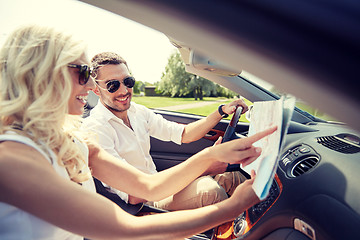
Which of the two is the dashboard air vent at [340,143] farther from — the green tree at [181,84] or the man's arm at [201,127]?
the green tree at [181,84]

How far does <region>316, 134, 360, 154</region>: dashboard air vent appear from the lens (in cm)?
135

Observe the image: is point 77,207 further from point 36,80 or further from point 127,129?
point 127,129

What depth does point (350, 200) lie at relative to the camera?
0.98 metres

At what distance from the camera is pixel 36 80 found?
3.41 feet

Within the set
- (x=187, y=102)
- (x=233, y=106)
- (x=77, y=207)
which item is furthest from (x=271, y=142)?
(x=187, y=102)

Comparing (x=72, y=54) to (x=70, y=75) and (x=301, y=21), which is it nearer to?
(x=70, y=75)

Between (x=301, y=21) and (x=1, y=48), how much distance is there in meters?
1.10

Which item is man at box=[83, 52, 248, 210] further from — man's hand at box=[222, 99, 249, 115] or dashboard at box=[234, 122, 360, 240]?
dashboard at box=[234, 122, 360, 240]

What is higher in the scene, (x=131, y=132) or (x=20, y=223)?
(x=20, y=223)

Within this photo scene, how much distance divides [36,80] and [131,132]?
1.25 m

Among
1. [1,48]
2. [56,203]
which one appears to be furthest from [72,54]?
[56,203]

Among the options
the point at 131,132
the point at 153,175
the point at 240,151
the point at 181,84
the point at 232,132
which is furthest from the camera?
the point at 181,84

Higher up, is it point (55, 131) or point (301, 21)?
point (301, 21)

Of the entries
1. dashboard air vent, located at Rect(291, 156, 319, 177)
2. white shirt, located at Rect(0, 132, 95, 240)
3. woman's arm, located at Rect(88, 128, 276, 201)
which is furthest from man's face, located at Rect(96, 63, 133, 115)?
dashboard air vent, located at Rect(291, 156, 319, 177)
